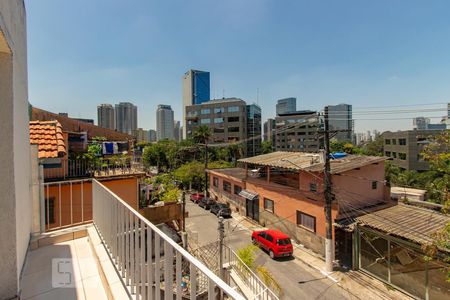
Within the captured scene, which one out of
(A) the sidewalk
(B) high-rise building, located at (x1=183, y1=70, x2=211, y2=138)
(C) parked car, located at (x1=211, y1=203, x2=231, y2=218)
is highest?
(B) high-rise building, located at (x1=183, y1=70, x2=211, y2=138)

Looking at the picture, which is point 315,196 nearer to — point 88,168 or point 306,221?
point 306,221

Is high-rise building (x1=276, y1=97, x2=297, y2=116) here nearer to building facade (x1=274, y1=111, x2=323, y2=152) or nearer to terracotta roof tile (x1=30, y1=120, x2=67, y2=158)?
building facade (x1=274, y1=111, x2=323, y2=152)

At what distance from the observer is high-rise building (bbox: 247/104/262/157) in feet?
189

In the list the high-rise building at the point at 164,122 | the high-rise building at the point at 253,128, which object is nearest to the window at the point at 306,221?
the high-rise building at the point at 253,128

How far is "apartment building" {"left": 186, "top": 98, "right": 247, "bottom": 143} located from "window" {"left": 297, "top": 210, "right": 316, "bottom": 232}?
4083 cm

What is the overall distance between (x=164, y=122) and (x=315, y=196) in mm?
102612

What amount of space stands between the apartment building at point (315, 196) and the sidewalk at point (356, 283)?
0.79 meters

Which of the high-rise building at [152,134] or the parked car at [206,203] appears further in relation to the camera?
the high-rise building at [152,134]

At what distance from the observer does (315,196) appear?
1296cm

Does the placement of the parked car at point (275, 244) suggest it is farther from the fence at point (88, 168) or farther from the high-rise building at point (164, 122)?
the high-rise building at point (164, 122)

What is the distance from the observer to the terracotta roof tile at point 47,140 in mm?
5137

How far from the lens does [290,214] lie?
47.7 feet

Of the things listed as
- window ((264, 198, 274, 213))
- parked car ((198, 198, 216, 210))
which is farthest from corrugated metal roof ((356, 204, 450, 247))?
parked car ((198, 198, 216, 210))

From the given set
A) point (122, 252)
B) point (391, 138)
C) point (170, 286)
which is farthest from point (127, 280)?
point (391, 138)
